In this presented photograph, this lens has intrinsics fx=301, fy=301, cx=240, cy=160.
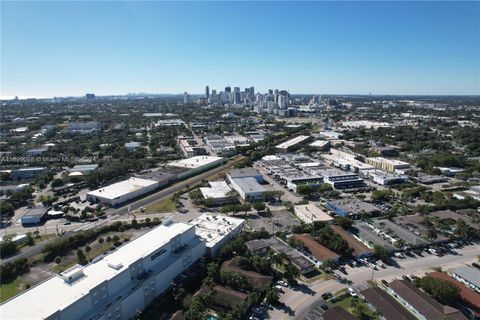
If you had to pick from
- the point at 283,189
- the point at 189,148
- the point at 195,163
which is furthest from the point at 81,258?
the point at 189,148

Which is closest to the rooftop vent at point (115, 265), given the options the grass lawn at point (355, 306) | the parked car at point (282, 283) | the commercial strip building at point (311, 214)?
the parked car at point (282, 283)

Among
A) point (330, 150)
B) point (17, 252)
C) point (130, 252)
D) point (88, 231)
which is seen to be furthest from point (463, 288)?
point (330, 150)

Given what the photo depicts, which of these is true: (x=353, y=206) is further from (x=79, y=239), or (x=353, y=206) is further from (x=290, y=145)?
(x=290, y=145)

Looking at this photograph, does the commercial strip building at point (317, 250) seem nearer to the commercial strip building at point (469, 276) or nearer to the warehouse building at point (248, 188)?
the commercial strip building at point (469, 276)

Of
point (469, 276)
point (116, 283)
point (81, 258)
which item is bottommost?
point (469, 276)

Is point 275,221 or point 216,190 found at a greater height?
point 216,190

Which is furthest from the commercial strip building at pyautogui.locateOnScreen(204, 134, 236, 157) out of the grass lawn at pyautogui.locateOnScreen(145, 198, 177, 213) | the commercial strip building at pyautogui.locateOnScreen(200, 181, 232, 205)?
the grass lawn at pyautogui.locateOnScreen(145, 198, 177, 213)
